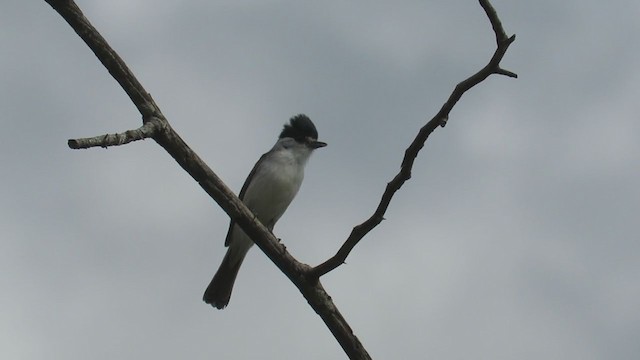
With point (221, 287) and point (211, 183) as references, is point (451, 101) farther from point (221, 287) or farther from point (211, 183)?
point (221, 287)

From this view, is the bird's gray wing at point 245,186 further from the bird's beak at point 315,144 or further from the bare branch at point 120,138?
the bare branch at point 120,138

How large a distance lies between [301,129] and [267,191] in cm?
137

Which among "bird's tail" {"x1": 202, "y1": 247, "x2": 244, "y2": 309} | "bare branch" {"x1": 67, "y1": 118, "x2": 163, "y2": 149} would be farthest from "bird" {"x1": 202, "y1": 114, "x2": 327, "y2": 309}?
"bare branch" {"x1": 67, "y1": 118, "x2": 163, "y2": 149}

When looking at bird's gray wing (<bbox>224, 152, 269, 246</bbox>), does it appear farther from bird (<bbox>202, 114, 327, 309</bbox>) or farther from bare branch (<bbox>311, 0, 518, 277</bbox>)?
bare branch (<bbox>311, 0, 518, 277</bbox>)

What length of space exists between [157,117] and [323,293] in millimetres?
1987

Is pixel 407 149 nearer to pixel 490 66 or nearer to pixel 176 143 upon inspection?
pixel 490 66

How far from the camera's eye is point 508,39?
582cm

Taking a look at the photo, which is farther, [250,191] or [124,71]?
[250,191]

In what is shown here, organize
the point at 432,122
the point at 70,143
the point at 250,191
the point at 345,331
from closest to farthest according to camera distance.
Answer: the point at 70,143 < the point at 432,122 < the point at 345,331 < the point at 250,191

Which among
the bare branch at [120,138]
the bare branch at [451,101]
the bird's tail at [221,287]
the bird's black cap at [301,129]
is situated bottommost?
the bare branch at [451,101]

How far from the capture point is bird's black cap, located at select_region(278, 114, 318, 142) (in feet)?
41.1

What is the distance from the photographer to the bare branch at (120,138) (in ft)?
16.7

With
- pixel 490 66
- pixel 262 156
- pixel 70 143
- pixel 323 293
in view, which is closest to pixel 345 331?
pixel 323 293

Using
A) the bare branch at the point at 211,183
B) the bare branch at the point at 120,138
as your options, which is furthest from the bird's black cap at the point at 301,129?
the bare branch at the point at 120,138
